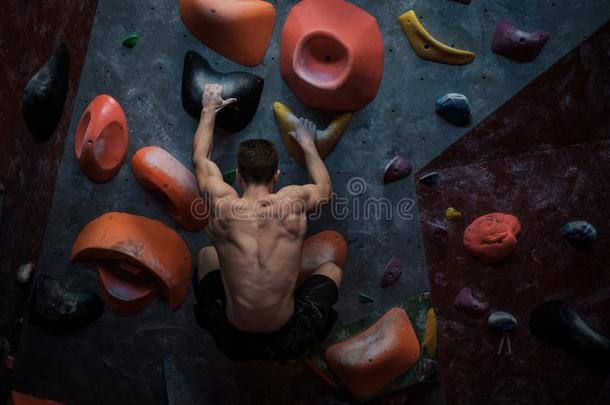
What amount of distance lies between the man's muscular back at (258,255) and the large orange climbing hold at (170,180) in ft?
1.43

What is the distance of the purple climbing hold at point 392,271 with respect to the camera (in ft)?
11.4

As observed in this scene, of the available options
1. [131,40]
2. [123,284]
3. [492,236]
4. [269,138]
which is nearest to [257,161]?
[269,138]

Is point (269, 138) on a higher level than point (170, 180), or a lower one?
higher

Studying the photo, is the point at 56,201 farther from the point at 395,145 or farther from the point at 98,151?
the point at 395,145

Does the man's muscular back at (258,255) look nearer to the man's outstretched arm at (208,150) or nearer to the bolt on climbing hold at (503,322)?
the man's outstretched arm at (208,150)

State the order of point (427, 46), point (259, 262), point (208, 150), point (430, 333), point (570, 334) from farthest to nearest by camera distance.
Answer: point (430, 333)
point (570, 334)
point (427, 46)
point (208, 150)
point (259, 262)

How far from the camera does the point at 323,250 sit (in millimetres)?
3434

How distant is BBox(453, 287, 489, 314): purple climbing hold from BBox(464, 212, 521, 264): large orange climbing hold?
0.58ft

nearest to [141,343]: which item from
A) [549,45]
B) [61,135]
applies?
[61,135]

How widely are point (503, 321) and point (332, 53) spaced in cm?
149

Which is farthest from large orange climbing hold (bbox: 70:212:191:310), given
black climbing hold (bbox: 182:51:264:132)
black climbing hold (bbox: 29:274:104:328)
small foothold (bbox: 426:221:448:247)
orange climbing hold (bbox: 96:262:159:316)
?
small foothold (bbox: 426:221:448:247)

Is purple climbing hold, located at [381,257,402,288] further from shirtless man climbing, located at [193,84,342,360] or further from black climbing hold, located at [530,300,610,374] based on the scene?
black climbing hold, located at [530,300,610,374]

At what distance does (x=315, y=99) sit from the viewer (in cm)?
332

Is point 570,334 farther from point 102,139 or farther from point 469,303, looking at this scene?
point 102,139
